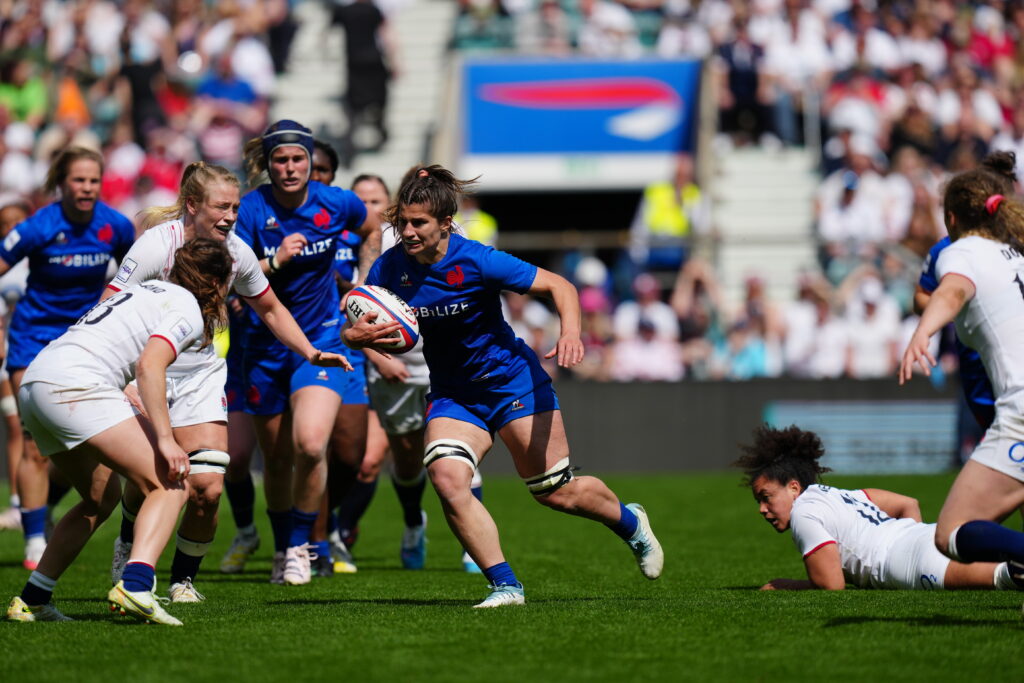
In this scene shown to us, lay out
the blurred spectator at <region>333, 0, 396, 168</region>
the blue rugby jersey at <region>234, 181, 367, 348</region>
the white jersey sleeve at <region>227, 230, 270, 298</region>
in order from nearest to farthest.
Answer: the white jersey sleeve at <region>227, 230, 270, 298</region>, the blue rugby jersey at <region>234, 181, 367, 348</region>, the blurred spectator at <region>333, 0, 396, 168</region>

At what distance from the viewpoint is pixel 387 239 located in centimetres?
958

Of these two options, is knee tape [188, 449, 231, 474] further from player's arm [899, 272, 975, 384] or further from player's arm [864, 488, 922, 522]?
player's arm [864, 488, 922, 522]

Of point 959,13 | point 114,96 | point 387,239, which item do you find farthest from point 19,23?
point 387,239

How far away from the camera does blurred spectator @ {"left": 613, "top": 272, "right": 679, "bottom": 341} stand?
1688 centimetres

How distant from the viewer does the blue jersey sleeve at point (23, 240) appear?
29.5 ft

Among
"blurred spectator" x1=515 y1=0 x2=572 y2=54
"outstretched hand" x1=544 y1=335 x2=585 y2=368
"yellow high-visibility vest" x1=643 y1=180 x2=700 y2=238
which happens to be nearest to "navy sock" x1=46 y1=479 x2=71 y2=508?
"outstretched hand" x1=544 y1=335 x2=585 y2=368

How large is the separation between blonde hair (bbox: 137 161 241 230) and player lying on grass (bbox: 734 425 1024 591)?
317cm

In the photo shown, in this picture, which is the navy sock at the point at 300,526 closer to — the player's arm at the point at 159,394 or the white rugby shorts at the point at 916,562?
the player's arm at the point at 159,394

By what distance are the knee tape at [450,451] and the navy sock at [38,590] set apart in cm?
176

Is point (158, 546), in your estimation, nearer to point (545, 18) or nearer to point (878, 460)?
point (878, 460)

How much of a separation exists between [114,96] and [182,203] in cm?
1611

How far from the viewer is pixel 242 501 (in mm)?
9117

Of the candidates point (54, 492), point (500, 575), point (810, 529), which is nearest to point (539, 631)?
point (500, 575)

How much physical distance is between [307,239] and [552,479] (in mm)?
2360
